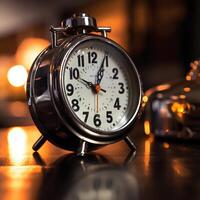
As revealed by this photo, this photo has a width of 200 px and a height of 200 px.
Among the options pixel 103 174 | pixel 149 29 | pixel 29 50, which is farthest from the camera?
pixel 29 50

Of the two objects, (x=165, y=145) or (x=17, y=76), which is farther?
(x=17, y=76)

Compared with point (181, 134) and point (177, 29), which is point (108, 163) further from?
point (177, 29)

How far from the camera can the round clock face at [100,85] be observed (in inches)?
Result: 29.0

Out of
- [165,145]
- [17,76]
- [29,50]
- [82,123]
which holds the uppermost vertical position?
[82,123]

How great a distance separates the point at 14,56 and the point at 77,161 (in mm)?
6237

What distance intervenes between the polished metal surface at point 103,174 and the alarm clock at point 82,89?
4 centimetres

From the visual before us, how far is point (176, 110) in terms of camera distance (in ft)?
3.15

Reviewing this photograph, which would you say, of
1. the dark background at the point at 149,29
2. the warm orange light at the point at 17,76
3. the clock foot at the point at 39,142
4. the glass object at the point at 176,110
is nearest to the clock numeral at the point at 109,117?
the clock foot at the point at 39,142

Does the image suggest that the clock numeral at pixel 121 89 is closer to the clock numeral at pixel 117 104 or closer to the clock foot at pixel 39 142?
the clock numeral at pixel 117 104

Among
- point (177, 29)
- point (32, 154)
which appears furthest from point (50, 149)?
point (177, 29)

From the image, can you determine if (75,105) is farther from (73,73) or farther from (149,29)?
(149,29)

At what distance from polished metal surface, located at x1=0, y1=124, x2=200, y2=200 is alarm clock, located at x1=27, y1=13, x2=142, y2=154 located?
0.14ft

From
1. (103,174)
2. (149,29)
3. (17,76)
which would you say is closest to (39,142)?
(103,174)

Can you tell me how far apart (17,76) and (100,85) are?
5.48m
